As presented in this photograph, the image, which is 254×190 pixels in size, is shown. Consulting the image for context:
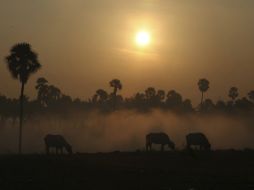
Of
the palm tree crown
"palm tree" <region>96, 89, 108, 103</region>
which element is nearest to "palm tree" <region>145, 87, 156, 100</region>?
"palm tree" <region>96, 89, 108, 103</region>

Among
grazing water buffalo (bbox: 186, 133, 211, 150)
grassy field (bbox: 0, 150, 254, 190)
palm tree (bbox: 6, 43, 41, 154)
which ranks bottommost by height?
grassy field (bbox: 0, 150, 254, 190)

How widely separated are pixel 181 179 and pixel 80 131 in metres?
120

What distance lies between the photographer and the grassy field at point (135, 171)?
3139 cm

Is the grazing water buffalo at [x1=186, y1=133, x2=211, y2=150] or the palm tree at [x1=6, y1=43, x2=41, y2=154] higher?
the palm tree at [x1=6, y1=43, x2=41, y2=154]

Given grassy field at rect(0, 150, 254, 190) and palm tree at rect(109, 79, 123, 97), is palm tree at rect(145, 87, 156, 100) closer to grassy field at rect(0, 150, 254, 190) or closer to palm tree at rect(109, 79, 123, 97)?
palm tree at rect(109, 79, 123, 97)

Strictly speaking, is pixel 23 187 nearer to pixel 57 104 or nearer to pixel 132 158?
pixel 132 158

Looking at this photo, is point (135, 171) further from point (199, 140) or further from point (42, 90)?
point (42, 90)

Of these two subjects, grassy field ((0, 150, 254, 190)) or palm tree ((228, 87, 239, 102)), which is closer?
grassy field ((0, 150, 254, 190))

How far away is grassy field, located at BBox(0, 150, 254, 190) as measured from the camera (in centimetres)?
3139

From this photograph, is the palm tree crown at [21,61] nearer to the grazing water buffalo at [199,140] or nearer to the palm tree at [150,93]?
the grazing water buffalo at [199,140]

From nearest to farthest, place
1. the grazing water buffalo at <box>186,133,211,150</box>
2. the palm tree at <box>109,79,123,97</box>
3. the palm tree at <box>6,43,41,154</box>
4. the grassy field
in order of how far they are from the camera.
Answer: the grassy field, the grazing water buffalo at <box>186,133,211,150</box>, the palm tree at <box>6,43,41,154</box>, the palm tree at <box>109,79,123,97</box>

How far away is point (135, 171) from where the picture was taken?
Result: 36.9 m

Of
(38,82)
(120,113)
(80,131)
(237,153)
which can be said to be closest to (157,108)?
(120,113)

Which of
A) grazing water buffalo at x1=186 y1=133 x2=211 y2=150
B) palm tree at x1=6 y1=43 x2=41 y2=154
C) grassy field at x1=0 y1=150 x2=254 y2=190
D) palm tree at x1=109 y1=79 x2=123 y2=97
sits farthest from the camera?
palm tree at x1=109 y1=79 x2=123 y2=97
